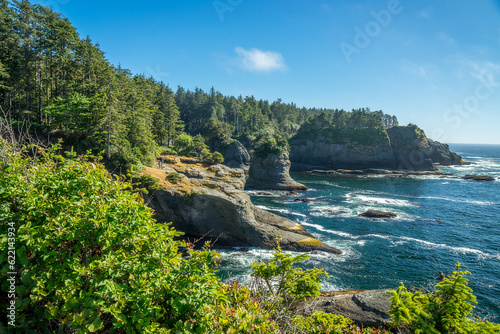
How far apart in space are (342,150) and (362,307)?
89036 mm

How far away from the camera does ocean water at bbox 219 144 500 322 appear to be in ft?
71.8

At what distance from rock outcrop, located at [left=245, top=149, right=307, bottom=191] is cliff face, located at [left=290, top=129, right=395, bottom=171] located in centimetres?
2986

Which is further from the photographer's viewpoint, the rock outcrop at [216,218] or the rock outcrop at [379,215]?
the rock outcrop at [379,215]

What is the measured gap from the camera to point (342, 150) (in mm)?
95500

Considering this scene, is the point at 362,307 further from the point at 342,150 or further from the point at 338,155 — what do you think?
the point at 342,150

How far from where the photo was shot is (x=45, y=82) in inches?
1566

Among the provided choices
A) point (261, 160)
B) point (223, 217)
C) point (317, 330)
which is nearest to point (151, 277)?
point (317, 330)

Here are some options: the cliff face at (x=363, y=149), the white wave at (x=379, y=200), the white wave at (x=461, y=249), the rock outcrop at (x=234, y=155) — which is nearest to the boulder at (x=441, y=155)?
the cliff face at (x=363, y=149)

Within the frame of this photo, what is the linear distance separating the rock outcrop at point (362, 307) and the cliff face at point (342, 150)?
81.3 m

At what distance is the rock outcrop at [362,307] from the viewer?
476 inches

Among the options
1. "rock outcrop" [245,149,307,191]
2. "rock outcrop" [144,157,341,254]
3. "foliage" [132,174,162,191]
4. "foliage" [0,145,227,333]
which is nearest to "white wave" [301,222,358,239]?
"rock outcrop" [144,157,341,254]

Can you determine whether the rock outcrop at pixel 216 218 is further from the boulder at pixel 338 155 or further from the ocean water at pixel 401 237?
the boulder at pixel 338 155

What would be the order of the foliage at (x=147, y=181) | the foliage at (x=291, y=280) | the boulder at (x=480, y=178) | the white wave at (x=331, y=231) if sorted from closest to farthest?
1. the foliage at (x=291, y=280)
2. the foliage at (x=147, y=181)
3. the white wave at (x=331, y=231)
4. the boulder at (x=480, y=178)

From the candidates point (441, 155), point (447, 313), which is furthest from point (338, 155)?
point (447, 313)
